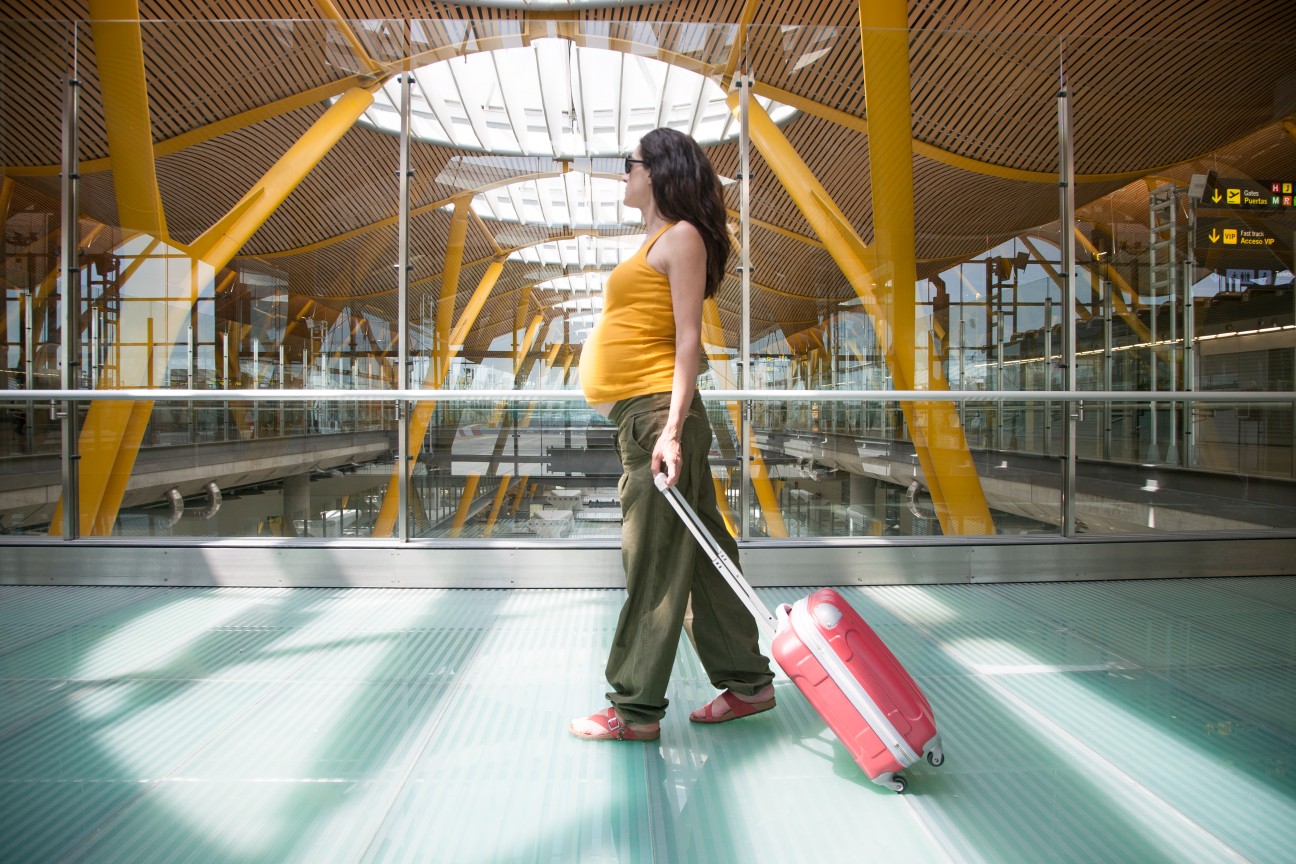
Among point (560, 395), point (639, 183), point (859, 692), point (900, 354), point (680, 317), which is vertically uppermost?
point (639, 183)

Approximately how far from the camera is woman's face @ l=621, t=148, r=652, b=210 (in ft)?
6.68

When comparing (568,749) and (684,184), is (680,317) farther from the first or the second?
(568,749)

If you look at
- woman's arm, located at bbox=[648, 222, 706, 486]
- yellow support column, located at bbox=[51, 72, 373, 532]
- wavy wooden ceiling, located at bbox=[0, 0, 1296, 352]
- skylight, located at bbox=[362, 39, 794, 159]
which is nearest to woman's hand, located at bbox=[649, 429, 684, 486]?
woman's arm, located at bbox=[648, 222, 706, 486]

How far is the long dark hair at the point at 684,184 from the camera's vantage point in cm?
198

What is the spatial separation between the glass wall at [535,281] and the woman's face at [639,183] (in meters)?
1.69

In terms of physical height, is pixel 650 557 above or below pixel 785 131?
below

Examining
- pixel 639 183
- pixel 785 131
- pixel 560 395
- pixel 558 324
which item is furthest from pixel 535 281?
pixel 639 183

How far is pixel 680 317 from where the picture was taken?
1929 millimetres

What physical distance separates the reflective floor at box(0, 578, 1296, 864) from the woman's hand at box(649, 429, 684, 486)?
747mm

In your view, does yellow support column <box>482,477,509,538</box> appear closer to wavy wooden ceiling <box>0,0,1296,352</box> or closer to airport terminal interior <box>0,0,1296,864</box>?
airport terminal interior <box>0,0,1296,864</box>

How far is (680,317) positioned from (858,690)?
0.99 meters

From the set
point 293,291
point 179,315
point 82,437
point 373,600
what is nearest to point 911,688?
point 373,600

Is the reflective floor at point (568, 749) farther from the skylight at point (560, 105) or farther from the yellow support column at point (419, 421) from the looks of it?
the skylight at point (560, 105)

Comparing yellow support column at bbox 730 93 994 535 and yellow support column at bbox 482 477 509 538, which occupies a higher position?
yellow support column at bbox 730 93 994 535
